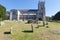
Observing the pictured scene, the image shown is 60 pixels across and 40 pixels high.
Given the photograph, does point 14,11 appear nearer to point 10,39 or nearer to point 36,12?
point 36,12

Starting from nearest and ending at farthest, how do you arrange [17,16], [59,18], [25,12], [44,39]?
[44,39]
[59,18]
[17,16]
[25,12]

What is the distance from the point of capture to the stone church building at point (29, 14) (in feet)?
425

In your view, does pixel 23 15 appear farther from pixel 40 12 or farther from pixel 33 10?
pixel 40 12

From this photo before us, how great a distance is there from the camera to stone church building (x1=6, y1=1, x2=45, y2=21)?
130 metres

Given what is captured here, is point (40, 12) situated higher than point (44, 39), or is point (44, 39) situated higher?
point (40, 12)

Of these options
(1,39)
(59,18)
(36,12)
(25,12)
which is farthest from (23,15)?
(1,39)

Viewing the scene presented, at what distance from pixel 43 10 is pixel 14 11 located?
3591 centimetres

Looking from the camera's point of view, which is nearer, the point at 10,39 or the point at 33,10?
the point at 10,39

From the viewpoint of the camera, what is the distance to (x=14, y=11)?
141 meters

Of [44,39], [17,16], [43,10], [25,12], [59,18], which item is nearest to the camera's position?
[44,39]

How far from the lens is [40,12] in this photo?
13200cm

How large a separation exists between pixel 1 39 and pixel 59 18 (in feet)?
284

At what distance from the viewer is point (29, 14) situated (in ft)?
467

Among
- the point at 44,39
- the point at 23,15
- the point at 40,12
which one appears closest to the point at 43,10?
the point at 40,12
